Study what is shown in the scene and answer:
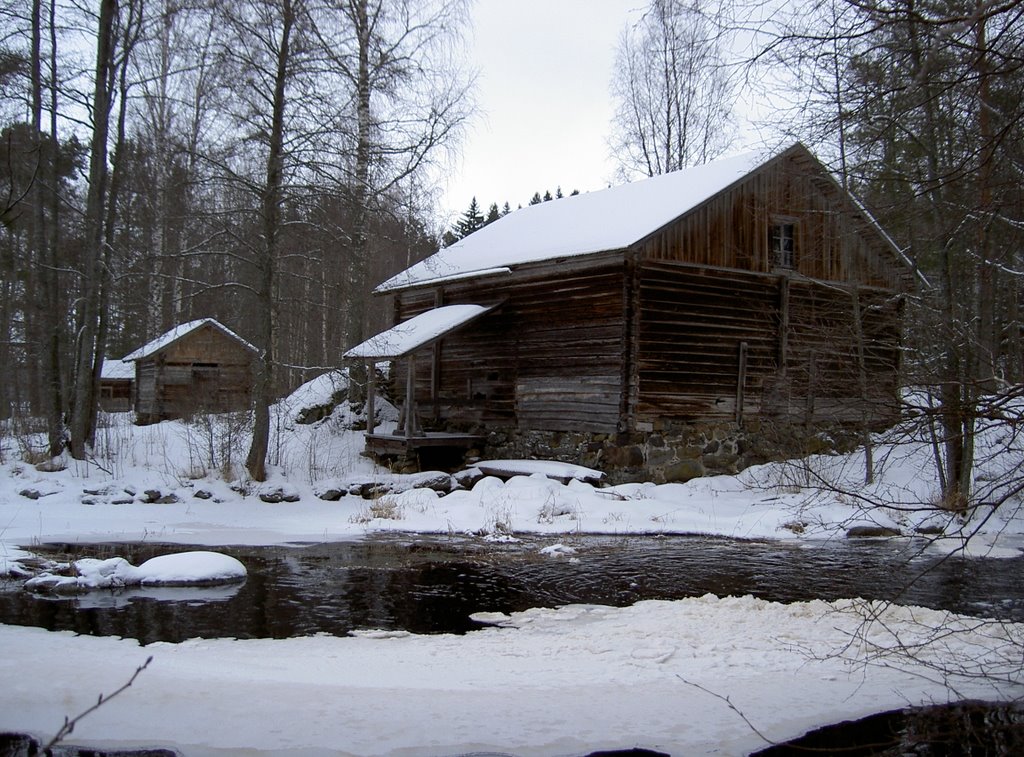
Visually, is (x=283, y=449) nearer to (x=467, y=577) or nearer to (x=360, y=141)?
(x=360, y=141)

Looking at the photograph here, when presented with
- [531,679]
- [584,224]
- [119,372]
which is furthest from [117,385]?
[531,679]

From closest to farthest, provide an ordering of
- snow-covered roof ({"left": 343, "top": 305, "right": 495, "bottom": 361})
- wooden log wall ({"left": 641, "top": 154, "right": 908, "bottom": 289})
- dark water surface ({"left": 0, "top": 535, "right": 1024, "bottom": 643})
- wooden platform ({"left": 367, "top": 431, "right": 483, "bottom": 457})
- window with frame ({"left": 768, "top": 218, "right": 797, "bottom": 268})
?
dark water surface ({"left": 0, "top": 535, "right": 1024, "bottom": 643}), wooden log wall ({"left": 641, "top": 154, "right": 908, "bottom": 289}), snow-covered roof ({"left": 343, "top": 305, "right": 495, "bottom": 361}), wooden platform ({"left": 367, "top": 431, "right": 483, "bottom": 457}), window with frame ({"left": 768, "top": 218, "right": 797, "bottom": 268})

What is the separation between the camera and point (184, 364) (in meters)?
32.4

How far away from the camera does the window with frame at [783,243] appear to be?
1852cm

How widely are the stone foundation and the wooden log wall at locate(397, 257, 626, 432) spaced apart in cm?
32

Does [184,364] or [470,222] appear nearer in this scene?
[184,364]

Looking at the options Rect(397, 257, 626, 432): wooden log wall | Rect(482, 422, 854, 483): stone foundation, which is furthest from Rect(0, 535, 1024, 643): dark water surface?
Rect(397, 257, 626, 432): wooden log wall

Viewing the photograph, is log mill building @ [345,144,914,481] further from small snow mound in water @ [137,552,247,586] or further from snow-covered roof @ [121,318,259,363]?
snow-covered roof @ [121,318,259,363]

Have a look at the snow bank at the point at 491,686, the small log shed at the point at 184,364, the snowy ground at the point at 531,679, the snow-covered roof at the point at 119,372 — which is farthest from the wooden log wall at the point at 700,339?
the snow-covered roof at the point at 119,372

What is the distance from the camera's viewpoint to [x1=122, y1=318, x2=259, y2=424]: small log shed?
31.7m

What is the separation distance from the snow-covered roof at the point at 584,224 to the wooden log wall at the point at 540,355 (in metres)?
0.54

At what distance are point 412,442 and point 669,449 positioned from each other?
5.29 meters

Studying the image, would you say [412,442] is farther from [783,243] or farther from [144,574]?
[144,574]

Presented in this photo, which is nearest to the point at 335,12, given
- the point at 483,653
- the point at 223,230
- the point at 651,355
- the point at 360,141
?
the point at 360,141
